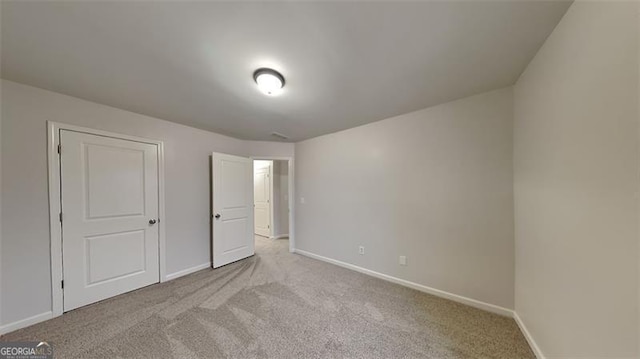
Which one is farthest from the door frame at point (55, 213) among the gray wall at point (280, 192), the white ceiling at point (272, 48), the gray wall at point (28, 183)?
the gray wall at point (280, 192)

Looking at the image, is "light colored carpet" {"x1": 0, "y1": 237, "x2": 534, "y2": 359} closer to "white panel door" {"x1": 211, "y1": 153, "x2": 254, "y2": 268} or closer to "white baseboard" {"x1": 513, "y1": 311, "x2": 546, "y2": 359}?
"white baseboard" {"x1": 513, "y1": 311, "x2": 546, "y2": 359}

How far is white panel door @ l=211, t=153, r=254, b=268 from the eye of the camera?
329cm

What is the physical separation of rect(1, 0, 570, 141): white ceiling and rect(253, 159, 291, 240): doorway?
314 centimetres

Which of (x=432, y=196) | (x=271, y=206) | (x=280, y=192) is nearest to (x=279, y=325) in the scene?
(x=432, y=196)

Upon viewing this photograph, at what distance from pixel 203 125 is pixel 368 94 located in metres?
2.43

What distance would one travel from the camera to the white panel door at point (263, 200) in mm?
5410


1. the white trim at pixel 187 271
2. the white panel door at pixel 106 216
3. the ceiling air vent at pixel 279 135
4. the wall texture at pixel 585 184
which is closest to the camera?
the wall texture at pixel 585 184

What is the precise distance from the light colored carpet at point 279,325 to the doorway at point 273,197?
265 cm

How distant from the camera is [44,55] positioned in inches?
59.8

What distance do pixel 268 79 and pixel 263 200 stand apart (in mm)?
4235

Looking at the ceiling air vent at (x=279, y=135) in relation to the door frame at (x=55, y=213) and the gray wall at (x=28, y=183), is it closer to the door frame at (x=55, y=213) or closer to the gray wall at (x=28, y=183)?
the gray wall at (x=28, y=183)

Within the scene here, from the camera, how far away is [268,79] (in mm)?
1773

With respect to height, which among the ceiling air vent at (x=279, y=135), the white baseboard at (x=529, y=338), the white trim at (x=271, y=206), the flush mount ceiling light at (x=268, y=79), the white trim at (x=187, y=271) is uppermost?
the flush mount ceiling light at (x=268, y=79)

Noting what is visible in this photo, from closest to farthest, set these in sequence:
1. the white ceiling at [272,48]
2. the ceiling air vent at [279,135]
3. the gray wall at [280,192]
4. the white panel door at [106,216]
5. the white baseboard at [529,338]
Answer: the white ceiling at [272,48]
the white baseboard at [529,338]
the white panel door at [106,216]
the ceiling air vent at [279,135]
the gray wall at [280,192]
